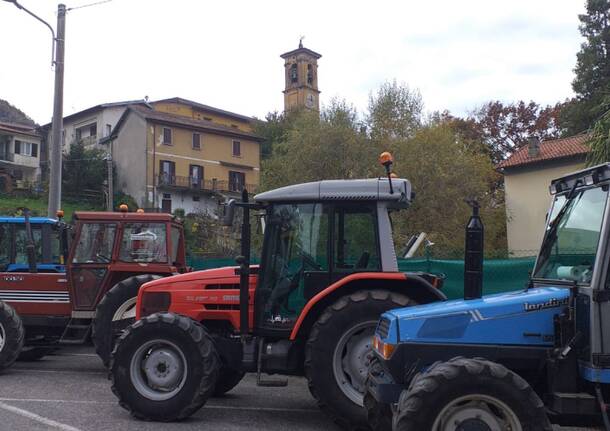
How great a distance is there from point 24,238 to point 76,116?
51.3m

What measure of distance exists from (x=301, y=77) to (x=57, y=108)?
6184cm

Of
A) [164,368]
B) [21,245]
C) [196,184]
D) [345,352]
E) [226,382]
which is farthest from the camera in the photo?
[196,184]

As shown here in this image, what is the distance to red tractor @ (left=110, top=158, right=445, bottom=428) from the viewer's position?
6203 mm

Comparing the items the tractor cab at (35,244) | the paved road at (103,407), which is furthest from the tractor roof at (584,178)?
the tractor cab at (35,244)

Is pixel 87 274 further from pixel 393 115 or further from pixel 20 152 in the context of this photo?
pixel 20 152

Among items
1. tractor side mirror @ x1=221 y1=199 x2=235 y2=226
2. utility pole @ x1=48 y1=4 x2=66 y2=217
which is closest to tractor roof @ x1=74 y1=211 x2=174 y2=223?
tractor side mirror @ x1=221 y1=199 x2=235 y2=226

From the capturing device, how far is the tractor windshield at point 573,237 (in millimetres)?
4746

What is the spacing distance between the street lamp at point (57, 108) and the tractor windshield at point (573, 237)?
11210mm

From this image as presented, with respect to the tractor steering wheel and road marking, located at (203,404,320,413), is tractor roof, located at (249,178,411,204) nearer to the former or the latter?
the tractor steering wheel

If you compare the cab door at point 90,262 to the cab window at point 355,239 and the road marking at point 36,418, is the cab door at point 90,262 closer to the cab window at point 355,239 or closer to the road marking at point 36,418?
the road marking at point 36,418

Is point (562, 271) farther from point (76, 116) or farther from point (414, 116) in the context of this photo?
point (76, 116)

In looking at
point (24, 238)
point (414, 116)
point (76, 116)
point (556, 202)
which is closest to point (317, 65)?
point (76, 116)

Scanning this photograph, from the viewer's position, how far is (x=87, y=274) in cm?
972

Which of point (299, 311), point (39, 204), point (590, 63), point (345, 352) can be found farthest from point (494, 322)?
point (39, 204)
